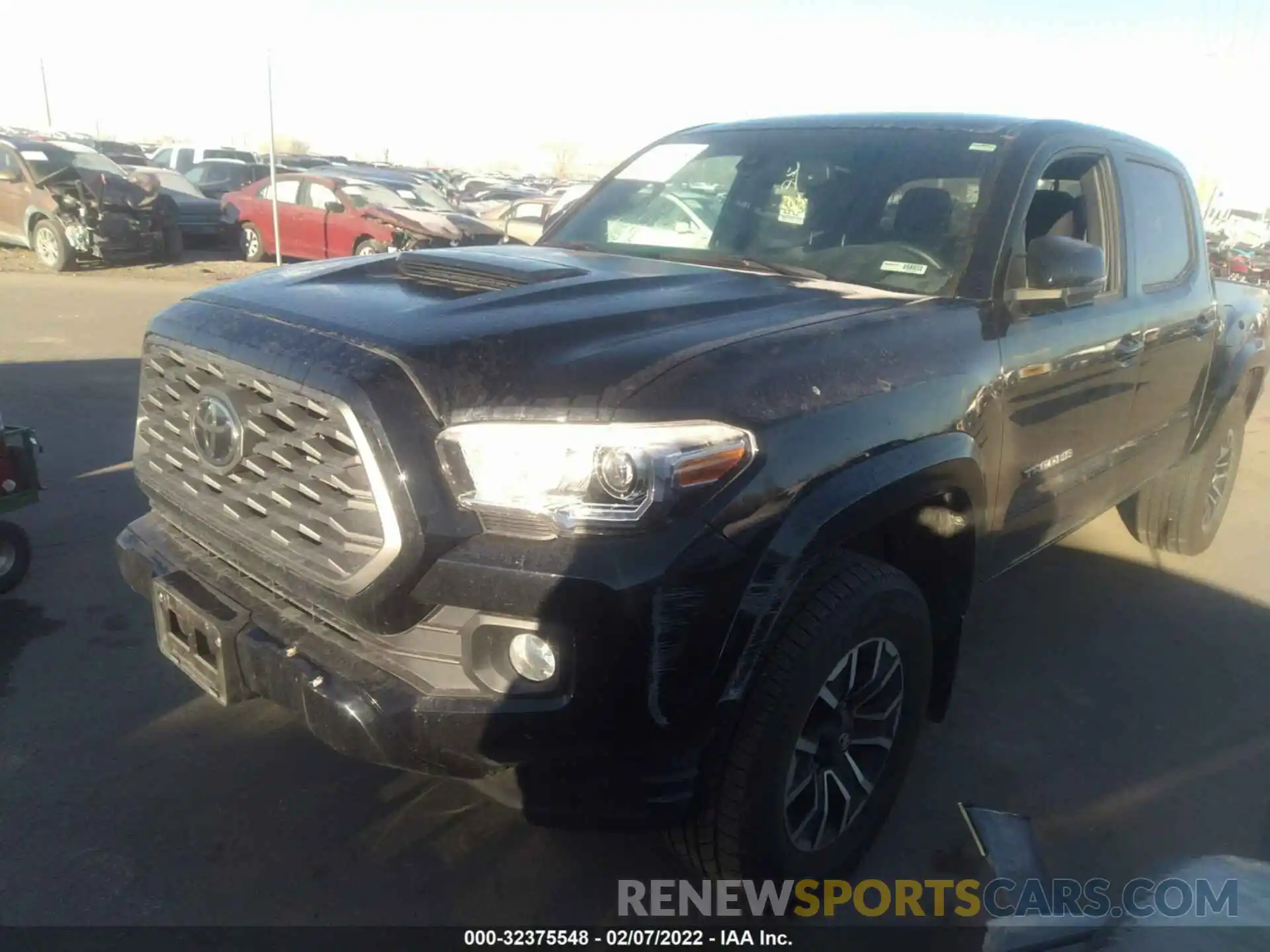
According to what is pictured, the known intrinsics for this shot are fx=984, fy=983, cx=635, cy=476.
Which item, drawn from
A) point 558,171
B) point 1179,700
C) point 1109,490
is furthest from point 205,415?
point 558,171

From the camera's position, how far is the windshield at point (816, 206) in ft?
10.5

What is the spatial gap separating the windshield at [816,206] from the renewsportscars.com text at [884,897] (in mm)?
1747

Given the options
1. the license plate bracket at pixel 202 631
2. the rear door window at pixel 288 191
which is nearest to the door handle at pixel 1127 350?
the license plate bracket at pixel 202 631

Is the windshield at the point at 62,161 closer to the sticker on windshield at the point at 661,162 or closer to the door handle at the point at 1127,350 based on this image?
the sticker on windshield at the point at 661,162

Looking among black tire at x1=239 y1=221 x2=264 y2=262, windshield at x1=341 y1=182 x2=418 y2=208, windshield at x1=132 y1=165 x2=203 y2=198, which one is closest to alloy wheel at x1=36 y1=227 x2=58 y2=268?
black tire at x1=239 y1=221 x2=264 y2=262

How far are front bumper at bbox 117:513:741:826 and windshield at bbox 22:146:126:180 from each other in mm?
14049

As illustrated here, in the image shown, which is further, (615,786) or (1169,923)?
(615,786)

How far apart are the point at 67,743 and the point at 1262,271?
79.3ft

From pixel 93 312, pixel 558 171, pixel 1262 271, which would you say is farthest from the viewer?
pixel 558 171

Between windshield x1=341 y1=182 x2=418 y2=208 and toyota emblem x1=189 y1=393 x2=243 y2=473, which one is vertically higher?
toyota emblem x1=189 y1=393 x2=243 y2=473

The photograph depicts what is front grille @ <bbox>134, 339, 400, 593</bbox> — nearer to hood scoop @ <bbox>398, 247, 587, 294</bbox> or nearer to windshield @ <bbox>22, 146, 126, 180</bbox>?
hood scoop @ <bbox>398, 247, 587, 294</bbox>

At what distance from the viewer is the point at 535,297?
259 centimetres

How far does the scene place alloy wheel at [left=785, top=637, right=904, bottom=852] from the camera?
2473 millimetres

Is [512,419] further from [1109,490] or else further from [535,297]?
[1109,490]
